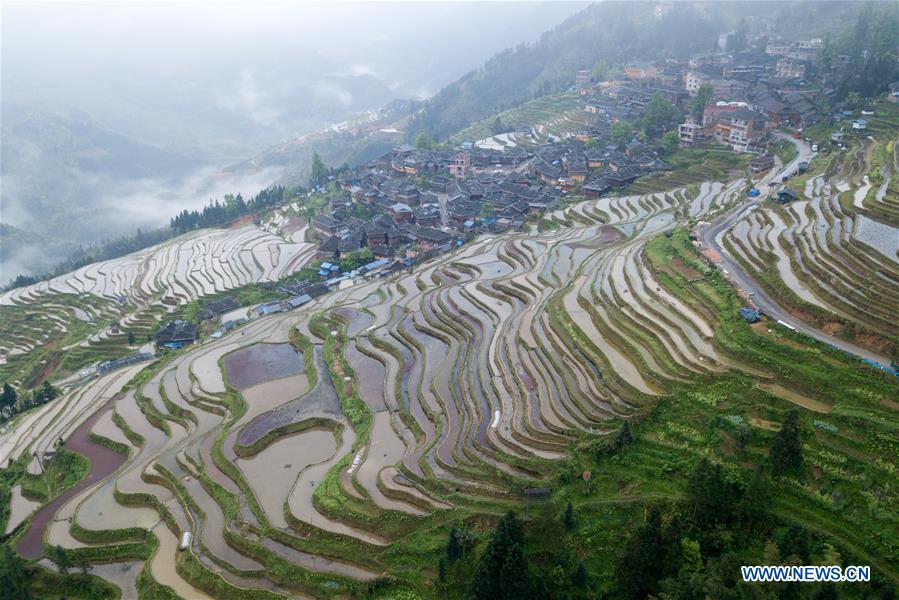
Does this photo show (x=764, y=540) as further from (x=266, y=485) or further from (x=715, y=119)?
(x=715, y=119)

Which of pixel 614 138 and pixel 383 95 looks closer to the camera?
pixel 614 138

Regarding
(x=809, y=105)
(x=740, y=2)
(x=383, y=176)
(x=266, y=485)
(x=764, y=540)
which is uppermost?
(x=740, y=2)

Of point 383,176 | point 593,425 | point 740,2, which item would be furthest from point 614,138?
point 740,2

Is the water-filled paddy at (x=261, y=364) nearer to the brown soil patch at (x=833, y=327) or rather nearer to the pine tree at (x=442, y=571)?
the pine tree at (x=442, y=571)

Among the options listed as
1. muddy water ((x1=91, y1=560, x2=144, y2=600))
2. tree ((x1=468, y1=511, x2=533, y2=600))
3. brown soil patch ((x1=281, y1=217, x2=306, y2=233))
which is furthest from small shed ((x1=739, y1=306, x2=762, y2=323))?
brown soil patch ((x1=281, y1=217, x2=306, y2=233))

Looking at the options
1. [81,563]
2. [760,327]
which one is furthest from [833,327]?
[81,563]

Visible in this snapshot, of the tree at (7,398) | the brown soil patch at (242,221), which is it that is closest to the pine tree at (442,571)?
the tree at (7,398)

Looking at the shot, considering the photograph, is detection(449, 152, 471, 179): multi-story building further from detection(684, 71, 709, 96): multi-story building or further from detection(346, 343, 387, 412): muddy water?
detection(346, 343, 387, 412): muddy water
